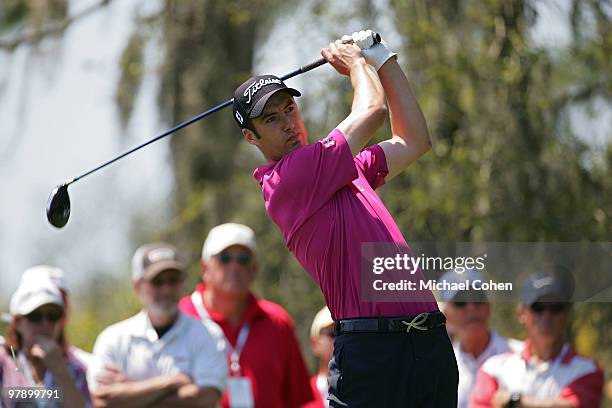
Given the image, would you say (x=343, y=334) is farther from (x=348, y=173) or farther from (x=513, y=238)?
(x=513, y=238)

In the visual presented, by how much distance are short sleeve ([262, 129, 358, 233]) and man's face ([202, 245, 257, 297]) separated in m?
2.73

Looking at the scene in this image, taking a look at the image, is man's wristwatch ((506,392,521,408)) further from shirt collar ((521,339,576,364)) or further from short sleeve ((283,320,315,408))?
short sleeve ((283,320,315,408))

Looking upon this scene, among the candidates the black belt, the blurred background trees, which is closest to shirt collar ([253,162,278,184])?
the black belt

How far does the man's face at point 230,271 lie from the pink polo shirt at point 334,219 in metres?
2.68

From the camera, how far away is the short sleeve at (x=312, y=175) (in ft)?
15.1

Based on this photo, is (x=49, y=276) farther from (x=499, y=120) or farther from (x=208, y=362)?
(x=499, y=120)

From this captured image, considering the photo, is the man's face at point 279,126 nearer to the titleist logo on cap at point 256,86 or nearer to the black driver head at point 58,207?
the titleist logo on cap at point 256,86

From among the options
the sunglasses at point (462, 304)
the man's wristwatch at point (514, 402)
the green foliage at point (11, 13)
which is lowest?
the man's wristwatch at point (514, 402)

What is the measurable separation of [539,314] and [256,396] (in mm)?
1692

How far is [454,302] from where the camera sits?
670cm

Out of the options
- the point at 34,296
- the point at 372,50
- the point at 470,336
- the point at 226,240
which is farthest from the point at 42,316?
the point at 372,50

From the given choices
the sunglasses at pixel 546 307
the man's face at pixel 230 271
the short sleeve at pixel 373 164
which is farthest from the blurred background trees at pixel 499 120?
the short sleeve at pixel 373 164

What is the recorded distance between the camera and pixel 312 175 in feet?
15.1

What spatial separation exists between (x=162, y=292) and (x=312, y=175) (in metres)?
2.47
